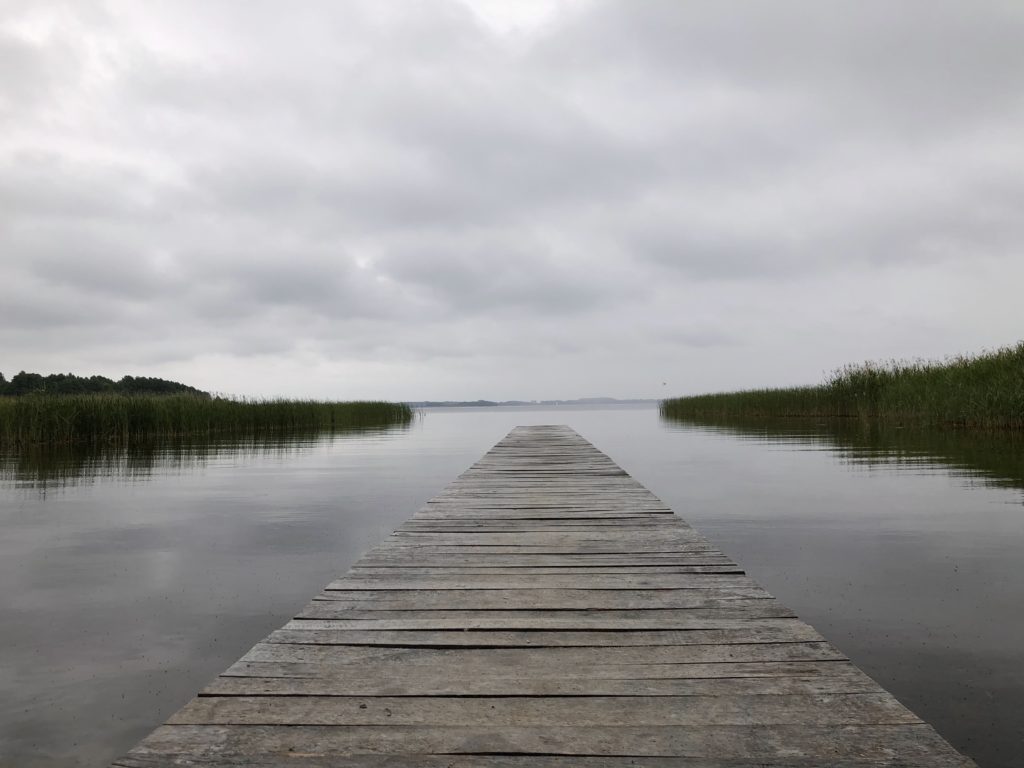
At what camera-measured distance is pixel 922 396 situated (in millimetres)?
17625

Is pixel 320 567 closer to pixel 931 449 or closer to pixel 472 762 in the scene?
pixel 472 762

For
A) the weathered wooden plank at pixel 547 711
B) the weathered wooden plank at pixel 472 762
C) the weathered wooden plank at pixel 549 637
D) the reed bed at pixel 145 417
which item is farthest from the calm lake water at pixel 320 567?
the reed bed at pixel 145 417

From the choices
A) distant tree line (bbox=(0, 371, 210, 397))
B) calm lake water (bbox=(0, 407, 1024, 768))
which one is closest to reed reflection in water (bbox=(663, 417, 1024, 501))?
calm lake water (bbox=(0, 407, 1024, 768))

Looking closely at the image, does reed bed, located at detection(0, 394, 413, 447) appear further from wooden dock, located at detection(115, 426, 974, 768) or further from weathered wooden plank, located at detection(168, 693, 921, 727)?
weathered wooden plank, located at detection(168, 693, 921, 727)

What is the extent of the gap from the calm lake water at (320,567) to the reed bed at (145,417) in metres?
4.56

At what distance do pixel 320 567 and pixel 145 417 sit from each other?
14.3 meters

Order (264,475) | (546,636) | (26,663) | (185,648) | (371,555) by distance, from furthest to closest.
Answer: (264,475) → (371,555) → (185,648) → (26,663) → (546,636)

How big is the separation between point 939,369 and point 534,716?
2047 cm

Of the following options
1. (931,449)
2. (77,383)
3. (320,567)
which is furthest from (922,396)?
(77,383)

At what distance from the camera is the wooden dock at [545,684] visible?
1484mm

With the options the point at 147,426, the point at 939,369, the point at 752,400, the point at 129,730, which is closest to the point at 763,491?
the point at 129,730

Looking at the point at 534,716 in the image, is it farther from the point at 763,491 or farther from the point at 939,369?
the point at 939,369

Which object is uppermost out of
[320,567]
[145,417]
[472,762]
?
[145,417]

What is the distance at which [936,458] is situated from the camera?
9.95 metres
